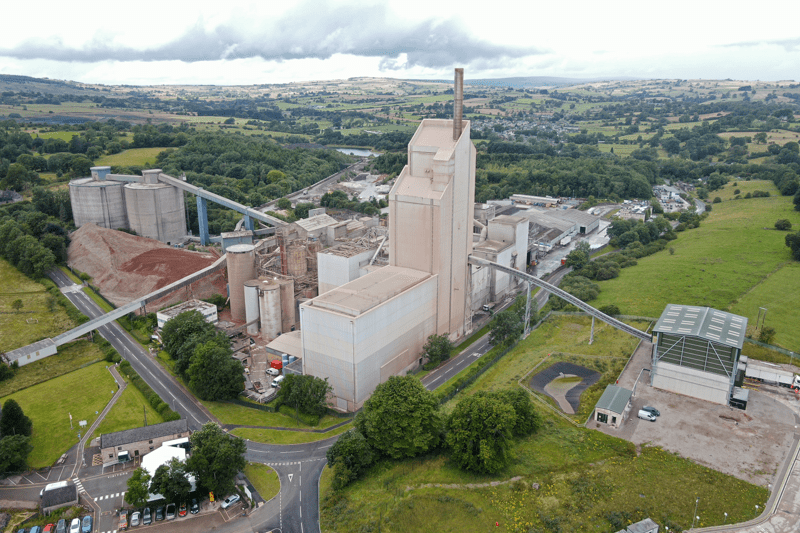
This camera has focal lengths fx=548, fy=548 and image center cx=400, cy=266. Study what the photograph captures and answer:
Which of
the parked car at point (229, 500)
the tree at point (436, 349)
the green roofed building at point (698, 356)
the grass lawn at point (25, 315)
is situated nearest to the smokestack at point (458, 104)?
the tree at point (436, 349)

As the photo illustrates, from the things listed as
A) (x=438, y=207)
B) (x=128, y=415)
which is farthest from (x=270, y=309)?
(x=438, y=207)

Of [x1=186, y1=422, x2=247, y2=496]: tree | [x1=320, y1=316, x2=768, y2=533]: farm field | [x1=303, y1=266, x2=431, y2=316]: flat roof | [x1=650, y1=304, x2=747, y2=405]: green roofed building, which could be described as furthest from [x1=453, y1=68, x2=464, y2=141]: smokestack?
[x1=186, y1=422, x2=247, y2=496]: tree

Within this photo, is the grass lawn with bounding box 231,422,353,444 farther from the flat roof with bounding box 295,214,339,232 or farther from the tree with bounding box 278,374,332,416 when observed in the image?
the flat roof with bounding box 295,214,339,232


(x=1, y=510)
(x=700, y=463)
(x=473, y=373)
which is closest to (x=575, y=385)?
(x=473, y=373)

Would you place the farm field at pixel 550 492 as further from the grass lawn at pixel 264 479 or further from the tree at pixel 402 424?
the grass lawn at pixel 264 479

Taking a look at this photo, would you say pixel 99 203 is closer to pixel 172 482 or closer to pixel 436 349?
pixel 436 349
